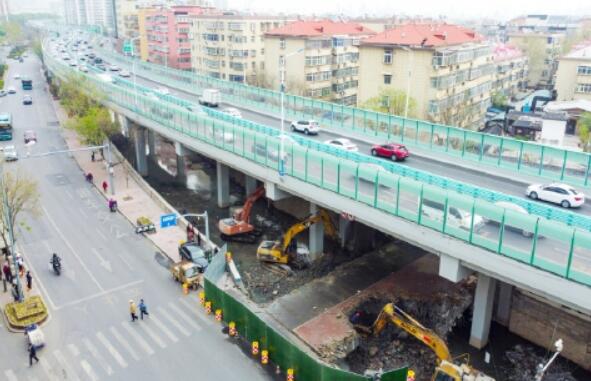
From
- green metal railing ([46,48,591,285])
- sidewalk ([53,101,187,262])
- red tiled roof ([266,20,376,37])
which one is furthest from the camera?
red tiled roof ([266,20,376,37])

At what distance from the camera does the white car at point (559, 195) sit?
3011cm

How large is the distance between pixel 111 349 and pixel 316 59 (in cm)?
6833

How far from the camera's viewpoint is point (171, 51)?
427 ft

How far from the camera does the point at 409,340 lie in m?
30.9

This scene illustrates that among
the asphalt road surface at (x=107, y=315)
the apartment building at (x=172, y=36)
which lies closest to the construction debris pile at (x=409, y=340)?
the asphalt road surface at (x=107, y=315)

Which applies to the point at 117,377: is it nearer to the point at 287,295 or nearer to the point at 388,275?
the point at 287,295

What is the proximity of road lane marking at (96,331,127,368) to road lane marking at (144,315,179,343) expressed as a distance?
9.10 feet

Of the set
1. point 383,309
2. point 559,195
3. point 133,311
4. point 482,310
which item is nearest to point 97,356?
point 133,311

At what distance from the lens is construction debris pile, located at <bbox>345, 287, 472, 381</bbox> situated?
28861 mm

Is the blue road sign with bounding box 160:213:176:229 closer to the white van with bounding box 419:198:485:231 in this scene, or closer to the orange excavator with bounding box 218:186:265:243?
the orange excavator with bounding box 218:186:265:243

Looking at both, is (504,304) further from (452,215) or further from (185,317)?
(185,317)

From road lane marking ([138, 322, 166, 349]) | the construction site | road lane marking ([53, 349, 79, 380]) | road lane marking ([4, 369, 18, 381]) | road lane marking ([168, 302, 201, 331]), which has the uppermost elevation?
road lane marking ([168, 302, 201, 331])

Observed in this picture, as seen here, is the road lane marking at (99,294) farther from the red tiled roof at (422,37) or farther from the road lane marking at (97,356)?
the red tiled roof at (422,37)

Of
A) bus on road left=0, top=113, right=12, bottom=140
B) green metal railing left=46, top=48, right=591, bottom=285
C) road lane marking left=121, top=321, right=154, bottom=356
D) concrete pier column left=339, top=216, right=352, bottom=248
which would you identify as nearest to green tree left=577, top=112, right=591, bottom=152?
concrete pier column left=339, top=216, right=352, bottom=248
